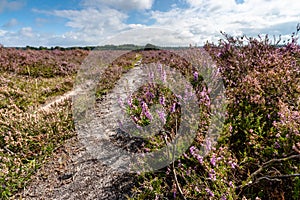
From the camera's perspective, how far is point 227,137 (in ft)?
9.81

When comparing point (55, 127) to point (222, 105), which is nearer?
point (222, 105)

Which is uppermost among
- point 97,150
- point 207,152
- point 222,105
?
point 222,105

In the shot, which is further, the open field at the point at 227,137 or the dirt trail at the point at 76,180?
the dirt trail at the point at 76,180

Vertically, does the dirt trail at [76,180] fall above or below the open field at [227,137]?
below

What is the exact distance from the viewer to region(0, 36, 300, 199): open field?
232 centimetres

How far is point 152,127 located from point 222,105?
42.8 inches

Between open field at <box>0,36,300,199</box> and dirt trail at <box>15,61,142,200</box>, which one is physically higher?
open field at <box>0,36,300,199</box>

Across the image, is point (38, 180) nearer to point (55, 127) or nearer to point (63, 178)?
point (63, 178)

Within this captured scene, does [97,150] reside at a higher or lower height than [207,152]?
lower

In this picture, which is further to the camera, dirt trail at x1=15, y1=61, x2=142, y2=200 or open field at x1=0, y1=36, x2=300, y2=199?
dirt trail at x1=15, y1=61, x2=142, y2=200

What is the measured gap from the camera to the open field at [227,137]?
2.32 meters

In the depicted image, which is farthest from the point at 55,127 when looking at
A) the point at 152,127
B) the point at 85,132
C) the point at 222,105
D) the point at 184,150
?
the point at 222,105

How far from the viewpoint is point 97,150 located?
158 inches

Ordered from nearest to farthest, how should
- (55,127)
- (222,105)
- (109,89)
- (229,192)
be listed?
(229,192), (222,105), (55,127), (109,89)
